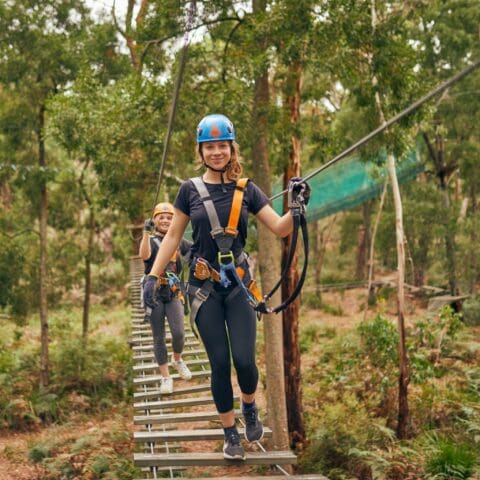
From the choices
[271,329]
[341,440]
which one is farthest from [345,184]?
[271,329]

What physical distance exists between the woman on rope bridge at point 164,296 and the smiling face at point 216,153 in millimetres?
1984

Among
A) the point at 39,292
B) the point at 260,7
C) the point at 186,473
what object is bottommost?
the point at 186,473

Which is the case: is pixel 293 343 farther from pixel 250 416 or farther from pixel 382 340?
pixel 250 416

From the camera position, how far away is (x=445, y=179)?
54.3 feet

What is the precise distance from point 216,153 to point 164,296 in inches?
98.8

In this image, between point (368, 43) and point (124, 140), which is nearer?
point (368, 43)

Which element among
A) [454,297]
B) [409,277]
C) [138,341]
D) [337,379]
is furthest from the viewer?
[409,277]

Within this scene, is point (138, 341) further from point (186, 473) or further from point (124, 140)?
point (124, 140)

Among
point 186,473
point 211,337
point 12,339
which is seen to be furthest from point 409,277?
point 211,337

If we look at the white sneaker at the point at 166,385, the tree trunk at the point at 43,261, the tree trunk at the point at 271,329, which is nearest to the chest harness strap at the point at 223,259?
the white sneaker at the point at 166,385

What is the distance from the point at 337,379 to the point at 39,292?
6.28 meters

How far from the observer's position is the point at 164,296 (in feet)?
18.3

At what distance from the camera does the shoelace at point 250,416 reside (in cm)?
368

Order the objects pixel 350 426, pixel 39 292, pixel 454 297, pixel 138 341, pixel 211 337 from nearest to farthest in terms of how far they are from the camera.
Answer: pixel 211 337
pixel 138 341
pixel 350 426
pixel 39 292
pixel 454 297
